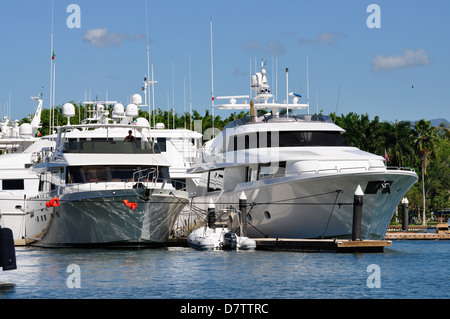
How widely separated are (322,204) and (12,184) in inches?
679

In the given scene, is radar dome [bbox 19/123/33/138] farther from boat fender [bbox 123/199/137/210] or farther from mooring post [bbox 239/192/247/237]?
mooring post [bbox 239/192/247/237]

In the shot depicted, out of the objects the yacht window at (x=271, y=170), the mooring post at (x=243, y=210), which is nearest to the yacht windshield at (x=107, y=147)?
the mooring post at (x=243, y=210)

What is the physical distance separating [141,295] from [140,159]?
13.0 metres

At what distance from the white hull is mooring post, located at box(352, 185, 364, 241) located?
115cm

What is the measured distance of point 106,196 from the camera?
29594 millimetres

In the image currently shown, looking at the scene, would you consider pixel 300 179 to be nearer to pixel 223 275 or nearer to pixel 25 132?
pixel 223 275

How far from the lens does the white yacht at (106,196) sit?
98.2ft

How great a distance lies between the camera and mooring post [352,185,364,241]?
94.4 feet

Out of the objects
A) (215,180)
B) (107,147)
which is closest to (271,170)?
(215,180)

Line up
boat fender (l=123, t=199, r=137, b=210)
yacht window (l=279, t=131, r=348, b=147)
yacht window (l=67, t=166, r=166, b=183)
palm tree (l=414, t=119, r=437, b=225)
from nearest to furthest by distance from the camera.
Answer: boat fender (l=123, t=199, r=137, b=210)
yacht window (l=67, t=166, r=166, b=183)
yacht window (l=279, t=131, r=348, b=147)
palm tree (l=414, t=119, r=437, b=225)

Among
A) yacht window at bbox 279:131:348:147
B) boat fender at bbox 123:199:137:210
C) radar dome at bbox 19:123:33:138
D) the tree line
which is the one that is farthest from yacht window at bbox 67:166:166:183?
the tree line

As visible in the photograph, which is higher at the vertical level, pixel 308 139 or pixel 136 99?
pixel 136 99
